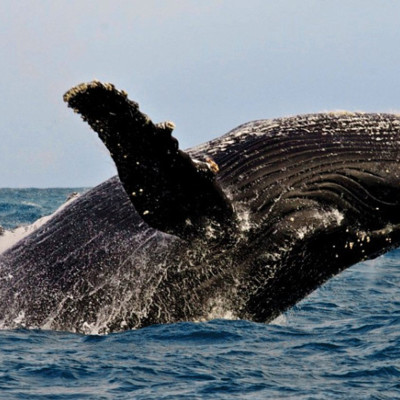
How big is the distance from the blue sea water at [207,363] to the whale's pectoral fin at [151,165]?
55.9 inches

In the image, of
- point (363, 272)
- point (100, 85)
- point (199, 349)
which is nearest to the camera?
point (100, 85)

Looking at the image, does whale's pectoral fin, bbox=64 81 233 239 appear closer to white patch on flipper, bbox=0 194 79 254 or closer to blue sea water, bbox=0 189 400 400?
blue sea water, bbox=0 189 400 400

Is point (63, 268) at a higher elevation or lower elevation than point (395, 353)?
higher

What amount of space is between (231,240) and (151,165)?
5.72ft

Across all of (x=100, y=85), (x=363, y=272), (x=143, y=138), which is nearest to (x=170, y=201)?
(x=143, y=138)

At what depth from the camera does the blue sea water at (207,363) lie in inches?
351

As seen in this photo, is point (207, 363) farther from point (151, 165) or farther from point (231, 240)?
point (151, 165)

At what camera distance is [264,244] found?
10.8 metres

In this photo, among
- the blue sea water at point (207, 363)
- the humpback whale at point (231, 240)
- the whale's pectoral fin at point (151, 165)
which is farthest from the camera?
the humpback whale at point (231, 240)

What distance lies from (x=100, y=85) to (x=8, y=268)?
3.50 meters

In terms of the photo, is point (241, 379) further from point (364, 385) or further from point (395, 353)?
point (395, 353)

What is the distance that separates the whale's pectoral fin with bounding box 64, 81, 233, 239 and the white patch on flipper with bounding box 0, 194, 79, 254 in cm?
277

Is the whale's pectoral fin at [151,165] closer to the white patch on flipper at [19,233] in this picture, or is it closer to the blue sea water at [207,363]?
the blue sea water at [207,363]

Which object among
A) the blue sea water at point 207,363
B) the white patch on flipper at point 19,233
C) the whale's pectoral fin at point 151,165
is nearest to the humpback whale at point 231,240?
the whale's pectoral fin at point 151,165
